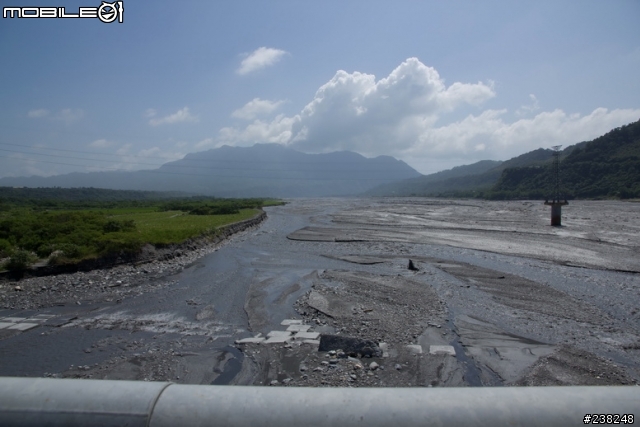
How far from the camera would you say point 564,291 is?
15.2 meters

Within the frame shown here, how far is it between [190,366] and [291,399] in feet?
23.7

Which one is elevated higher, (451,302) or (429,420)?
(429,420)

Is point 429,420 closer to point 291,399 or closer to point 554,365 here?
point 291,399

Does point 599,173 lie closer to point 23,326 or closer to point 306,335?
point 306,335

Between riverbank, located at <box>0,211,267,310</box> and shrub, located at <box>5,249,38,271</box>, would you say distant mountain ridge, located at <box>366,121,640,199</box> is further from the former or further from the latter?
shrub, located at <box>5,249,38,271</box>

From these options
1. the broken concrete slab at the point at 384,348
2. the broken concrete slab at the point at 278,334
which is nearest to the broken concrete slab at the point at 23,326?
the broken concrete slab at the point at 278,334

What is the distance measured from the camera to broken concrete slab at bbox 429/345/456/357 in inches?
363

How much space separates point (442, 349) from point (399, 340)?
103cm

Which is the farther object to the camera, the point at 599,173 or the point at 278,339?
the point at 599,173

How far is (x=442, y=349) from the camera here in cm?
941

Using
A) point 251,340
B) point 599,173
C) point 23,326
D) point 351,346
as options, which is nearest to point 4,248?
point 23,326

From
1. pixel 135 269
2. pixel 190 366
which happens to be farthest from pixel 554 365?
pixel 135 269

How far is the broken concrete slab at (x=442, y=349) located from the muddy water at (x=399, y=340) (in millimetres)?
183

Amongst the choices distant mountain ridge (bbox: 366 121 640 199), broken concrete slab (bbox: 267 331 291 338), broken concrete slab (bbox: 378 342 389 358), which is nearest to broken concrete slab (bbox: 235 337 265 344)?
broken concrete slab (bbox: 267 331 291 338)
